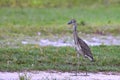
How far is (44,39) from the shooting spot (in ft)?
66.2

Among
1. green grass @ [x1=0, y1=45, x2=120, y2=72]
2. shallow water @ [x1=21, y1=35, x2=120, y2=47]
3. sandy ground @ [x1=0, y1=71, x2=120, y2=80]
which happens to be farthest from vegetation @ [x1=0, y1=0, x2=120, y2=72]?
shallow water @ [x1=21, y1=35, x2=120, y2=47]

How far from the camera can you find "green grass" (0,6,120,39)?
2212cm

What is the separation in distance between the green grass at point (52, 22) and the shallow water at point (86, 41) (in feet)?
4.10

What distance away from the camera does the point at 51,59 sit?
1422 cm

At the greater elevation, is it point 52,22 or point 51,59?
point 52,22

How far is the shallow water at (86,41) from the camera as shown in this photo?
18.9 m

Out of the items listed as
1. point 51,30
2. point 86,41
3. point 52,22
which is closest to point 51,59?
point 86,41

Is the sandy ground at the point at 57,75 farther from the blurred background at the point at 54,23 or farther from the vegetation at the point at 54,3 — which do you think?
the vegetation at the point at 54,3

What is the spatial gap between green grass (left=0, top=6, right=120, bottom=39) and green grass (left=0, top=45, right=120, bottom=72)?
197 inches

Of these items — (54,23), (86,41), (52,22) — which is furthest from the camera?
(52,22)

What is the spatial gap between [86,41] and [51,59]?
584 cm

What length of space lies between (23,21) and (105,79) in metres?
13.9

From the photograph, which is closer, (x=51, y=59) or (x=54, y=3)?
(x=51, y=59)

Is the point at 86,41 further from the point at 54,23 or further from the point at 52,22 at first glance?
the point at 52,22
